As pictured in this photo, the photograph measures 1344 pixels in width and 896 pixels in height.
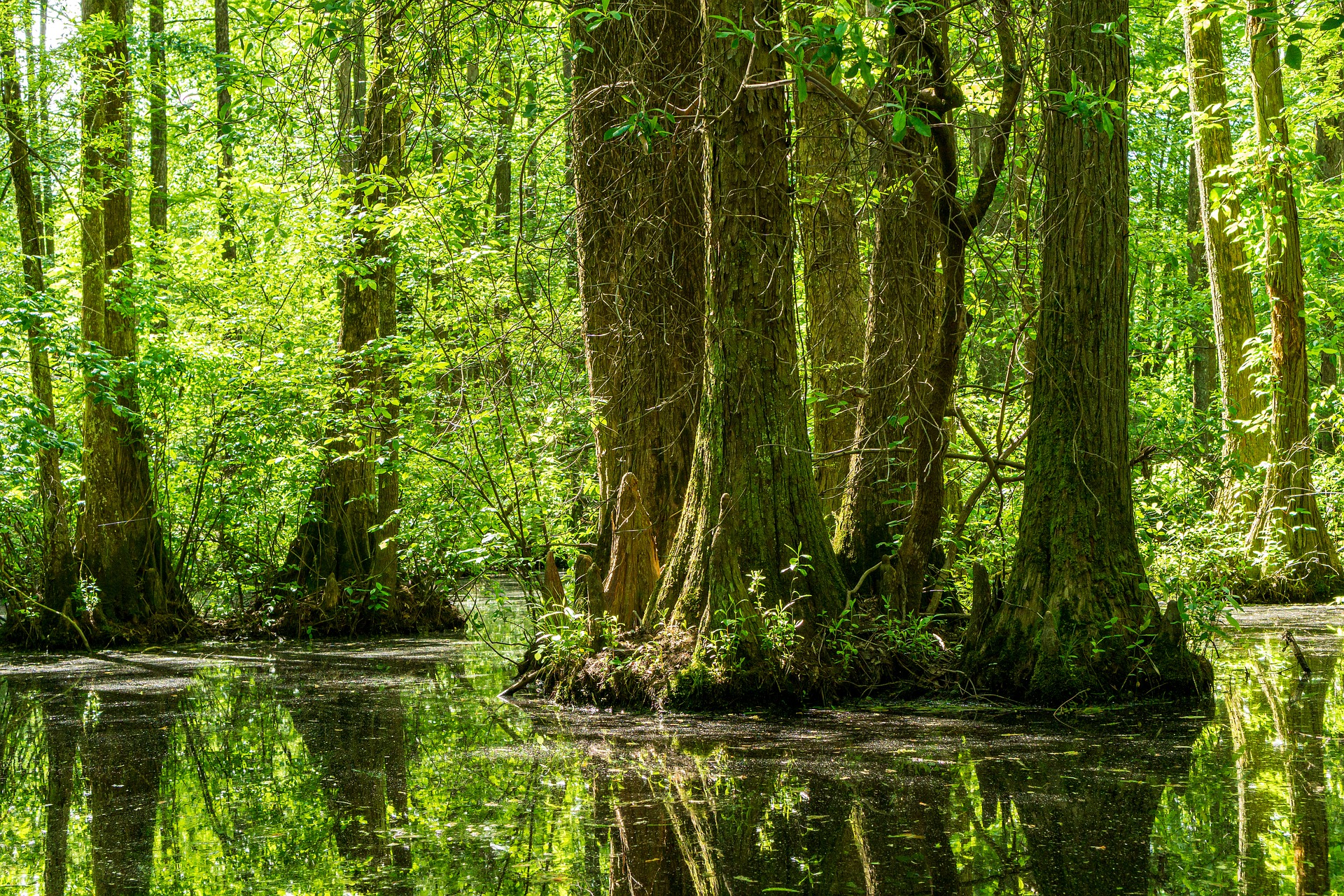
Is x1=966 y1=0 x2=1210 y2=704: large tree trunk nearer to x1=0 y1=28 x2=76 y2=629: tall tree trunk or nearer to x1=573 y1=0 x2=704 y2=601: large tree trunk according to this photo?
x1=573 y1=0 x2=704 y2=601: large tree trunk

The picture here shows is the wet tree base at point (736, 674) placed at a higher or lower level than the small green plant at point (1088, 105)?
lower

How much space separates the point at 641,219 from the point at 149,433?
258 inches

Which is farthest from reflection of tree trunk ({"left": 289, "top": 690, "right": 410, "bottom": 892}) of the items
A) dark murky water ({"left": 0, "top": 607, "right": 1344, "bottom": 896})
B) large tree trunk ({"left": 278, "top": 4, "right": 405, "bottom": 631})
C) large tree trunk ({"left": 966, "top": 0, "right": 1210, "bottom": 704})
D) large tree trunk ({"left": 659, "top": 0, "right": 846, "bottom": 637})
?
large tree trunk ({"left": 278, "top": 4, "right": 405, "bottom": 631})

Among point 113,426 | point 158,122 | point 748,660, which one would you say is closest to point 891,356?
point 748,660

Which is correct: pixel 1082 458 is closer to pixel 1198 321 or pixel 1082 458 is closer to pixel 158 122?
pixel 158 122

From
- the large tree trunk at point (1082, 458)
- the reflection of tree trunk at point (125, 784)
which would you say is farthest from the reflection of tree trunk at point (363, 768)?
the large tree trunk at point (1082, 458)

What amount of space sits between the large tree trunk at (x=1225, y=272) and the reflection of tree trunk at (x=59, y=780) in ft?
37.2

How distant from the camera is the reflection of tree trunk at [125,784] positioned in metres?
4.05

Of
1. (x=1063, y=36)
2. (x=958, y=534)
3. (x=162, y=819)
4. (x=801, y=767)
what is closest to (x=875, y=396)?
(x=958, y=534)

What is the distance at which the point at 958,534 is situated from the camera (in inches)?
342

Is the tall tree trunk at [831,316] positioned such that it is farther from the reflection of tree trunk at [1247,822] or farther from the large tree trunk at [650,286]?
the reflection of tree trunk at [1247,822]

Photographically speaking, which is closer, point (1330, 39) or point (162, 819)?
point (162, 819)

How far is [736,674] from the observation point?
270 inches

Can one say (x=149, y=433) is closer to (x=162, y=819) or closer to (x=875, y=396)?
(x=875, y=396)
